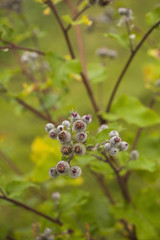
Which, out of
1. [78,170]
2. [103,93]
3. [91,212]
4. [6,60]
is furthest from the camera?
[6,60]

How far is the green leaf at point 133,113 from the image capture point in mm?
902

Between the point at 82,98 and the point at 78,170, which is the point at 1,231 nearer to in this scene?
the point at 78,170

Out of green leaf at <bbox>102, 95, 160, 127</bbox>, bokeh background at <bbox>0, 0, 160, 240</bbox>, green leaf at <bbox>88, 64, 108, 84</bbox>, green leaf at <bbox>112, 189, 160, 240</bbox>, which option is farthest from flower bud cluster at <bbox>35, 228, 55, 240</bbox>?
green leaf at <bbox>88, 64, 108, 84</bbox>

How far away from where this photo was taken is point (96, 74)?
3.54ft

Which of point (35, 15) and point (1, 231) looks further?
point (35, 15)

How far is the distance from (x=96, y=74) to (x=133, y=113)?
0.22m

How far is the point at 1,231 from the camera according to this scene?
Result: 0.91 meters

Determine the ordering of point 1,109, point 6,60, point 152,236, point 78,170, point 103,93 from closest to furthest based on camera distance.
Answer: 1. point 78,170
2. point 152,236
3. point 103,93
4. point 1,109
5. point 6,60

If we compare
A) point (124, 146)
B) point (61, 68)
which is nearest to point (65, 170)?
point (124, 146)

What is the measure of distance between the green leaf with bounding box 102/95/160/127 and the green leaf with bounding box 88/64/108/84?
4.6 inches

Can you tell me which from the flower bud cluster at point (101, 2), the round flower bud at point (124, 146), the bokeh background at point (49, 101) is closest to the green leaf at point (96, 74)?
the bokeh background at point (49, 101)

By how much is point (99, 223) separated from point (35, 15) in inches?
90.6

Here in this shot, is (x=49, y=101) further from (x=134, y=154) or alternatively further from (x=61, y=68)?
(x=134, y=154)

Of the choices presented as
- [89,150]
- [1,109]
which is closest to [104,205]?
[89,150]
